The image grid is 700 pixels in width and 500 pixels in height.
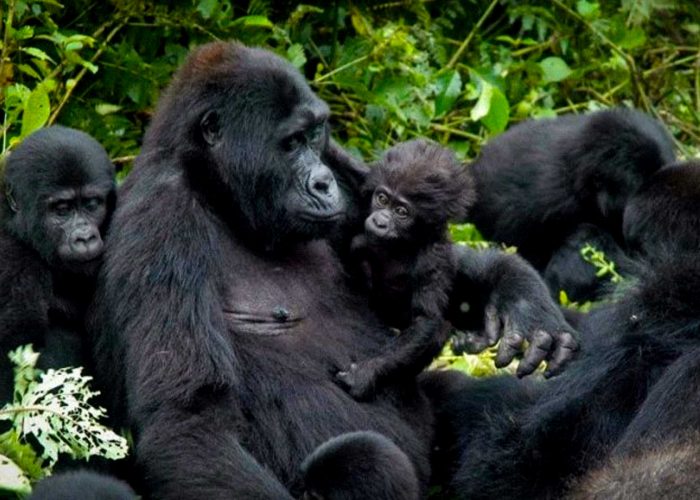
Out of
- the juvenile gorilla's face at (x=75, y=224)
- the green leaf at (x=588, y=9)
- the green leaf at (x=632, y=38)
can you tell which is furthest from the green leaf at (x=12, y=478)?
the green leaf at (x=632, y=38)

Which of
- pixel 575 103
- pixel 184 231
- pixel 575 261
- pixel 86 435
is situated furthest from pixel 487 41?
pixel 86 435

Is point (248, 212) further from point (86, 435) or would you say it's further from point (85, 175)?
point (86, 435)

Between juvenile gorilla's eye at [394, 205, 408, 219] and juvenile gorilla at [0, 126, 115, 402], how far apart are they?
1122mm

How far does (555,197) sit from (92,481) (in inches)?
203

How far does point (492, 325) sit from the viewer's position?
6148 millimetres

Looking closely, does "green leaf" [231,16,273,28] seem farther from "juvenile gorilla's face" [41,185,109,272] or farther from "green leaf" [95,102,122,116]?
"juvenile gorilla's face" [41,185,109,272]

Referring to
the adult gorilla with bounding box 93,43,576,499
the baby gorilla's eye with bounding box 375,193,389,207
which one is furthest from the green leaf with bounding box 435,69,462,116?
the adult gorilla with bounding box 93,43,576,499

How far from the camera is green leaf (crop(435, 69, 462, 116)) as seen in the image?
8984mm

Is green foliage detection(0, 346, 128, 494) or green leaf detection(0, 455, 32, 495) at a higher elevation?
green foliage detection(0, 346, 128, 494)

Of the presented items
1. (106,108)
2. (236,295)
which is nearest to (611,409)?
(236,295)

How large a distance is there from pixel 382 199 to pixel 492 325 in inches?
26.5

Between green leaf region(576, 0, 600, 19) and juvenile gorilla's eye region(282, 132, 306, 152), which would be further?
green leaf region(576, 0, 600, 19)

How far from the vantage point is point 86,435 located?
512cm

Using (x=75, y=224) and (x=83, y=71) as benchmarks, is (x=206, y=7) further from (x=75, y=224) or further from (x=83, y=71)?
(x=75, y=224)
